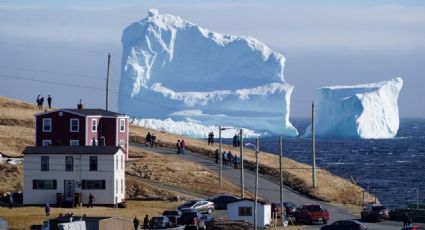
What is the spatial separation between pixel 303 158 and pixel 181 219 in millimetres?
91788

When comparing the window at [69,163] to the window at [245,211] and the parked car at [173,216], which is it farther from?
the window at [245,211]

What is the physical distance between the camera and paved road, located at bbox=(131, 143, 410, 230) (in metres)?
64.2

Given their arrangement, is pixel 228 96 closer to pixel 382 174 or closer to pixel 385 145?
pixel 385 145

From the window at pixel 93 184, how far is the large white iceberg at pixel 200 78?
103437 millimetres

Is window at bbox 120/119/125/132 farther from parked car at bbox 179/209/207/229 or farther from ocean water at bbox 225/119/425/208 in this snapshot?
parked car at bbox 179/209/207/229

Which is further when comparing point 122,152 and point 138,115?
point 138,115

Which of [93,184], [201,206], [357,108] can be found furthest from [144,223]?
[357,108]

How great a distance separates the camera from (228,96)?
183 meters

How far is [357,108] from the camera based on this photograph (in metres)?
167

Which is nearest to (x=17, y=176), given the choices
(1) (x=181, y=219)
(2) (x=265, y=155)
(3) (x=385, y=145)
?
(1) (x=181, y=219)

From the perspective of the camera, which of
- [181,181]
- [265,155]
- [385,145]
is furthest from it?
[385,145]

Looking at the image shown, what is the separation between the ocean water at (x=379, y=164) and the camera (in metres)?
99.7

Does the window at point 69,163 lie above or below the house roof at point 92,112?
below

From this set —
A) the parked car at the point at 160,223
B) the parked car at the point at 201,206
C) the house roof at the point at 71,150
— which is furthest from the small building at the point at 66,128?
the parked car at the point at 160,223
